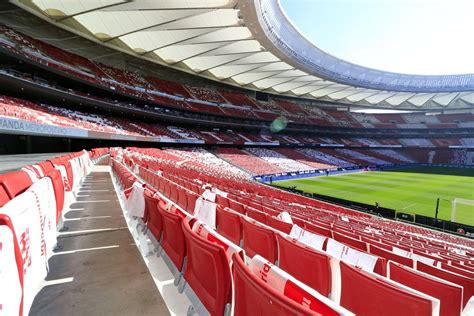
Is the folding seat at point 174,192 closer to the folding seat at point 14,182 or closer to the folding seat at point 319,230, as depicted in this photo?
the folding seat at point 14,182

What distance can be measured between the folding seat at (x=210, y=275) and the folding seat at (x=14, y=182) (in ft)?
6.12

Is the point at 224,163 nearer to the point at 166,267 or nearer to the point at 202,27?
the point at 202,27

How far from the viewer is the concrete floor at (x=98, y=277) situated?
2.32 meters

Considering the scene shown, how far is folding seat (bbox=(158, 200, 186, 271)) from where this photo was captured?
2.49 m

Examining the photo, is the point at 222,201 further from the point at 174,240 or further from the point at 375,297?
the point at 375,297

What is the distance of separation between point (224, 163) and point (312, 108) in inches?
1370

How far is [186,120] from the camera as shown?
39.8m

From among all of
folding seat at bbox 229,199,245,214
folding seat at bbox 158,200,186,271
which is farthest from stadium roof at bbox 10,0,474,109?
folding seat at bbox 158,200,186,271

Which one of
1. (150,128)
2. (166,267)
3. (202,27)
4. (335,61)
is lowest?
(166,267)

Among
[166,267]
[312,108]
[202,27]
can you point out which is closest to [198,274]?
[166,267]

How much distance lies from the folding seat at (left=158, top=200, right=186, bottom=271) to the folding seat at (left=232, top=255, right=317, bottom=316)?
1.15 m

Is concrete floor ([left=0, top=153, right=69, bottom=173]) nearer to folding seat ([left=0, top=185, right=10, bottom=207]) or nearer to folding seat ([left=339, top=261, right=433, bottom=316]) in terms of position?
folding seat ([left=0, top=185, right=10, bottom=207])

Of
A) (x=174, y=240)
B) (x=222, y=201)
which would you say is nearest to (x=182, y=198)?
(x=222, y=201)

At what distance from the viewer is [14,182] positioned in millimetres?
2816
